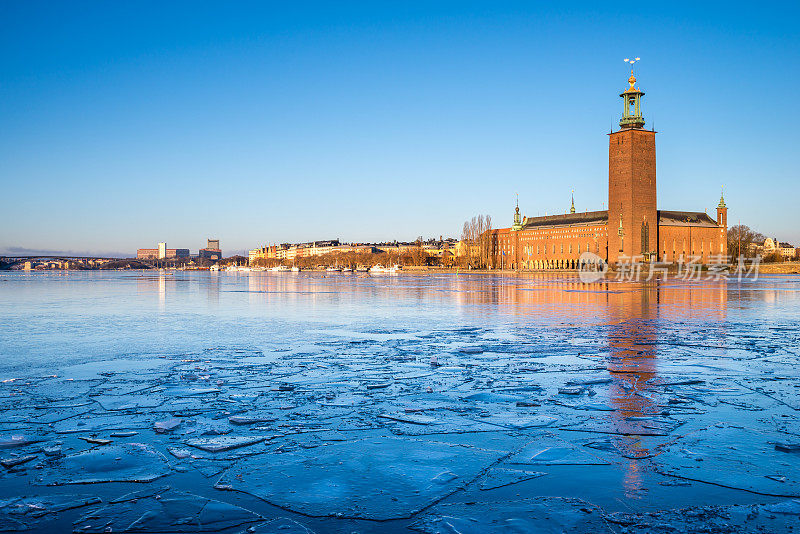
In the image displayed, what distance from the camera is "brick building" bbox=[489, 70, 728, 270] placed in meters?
78.5

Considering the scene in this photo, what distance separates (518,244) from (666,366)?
11150 centimetres

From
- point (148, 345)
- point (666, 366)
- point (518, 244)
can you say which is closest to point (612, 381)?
point (666, 366)

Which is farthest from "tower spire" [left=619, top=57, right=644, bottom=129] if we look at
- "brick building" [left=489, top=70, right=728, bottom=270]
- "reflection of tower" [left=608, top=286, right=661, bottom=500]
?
"reflection of tower" [left=608, top=286, right=661, bottom=500]

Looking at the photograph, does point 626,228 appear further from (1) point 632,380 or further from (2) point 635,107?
(1) point 632,380

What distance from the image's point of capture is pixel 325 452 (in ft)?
12.7

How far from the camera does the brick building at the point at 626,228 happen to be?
7850cm

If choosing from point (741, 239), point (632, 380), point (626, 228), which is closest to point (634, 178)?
point (626, 228)

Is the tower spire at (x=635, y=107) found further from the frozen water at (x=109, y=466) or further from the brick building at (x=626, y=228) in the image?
the frozen water at (x=109, y=466)

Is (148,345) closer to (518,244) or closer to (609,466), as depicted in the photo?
(609,466)

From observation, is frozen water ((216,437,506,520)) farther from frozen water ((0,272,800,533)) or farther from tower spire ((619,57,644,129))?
tower spire ((619,57,644,129))

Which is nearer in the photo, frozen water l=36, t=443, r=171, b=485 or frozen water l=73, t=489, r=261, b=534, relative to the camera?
frozen water l=73, t=489, r=261, b=534

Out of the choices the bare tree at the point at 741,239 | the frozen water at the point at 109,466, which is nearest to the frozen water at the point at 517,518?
the frozen water at the point at 109,466

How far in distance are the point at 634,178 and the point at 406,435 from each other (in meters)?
80.6

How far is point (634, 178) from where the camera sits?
78500mm
